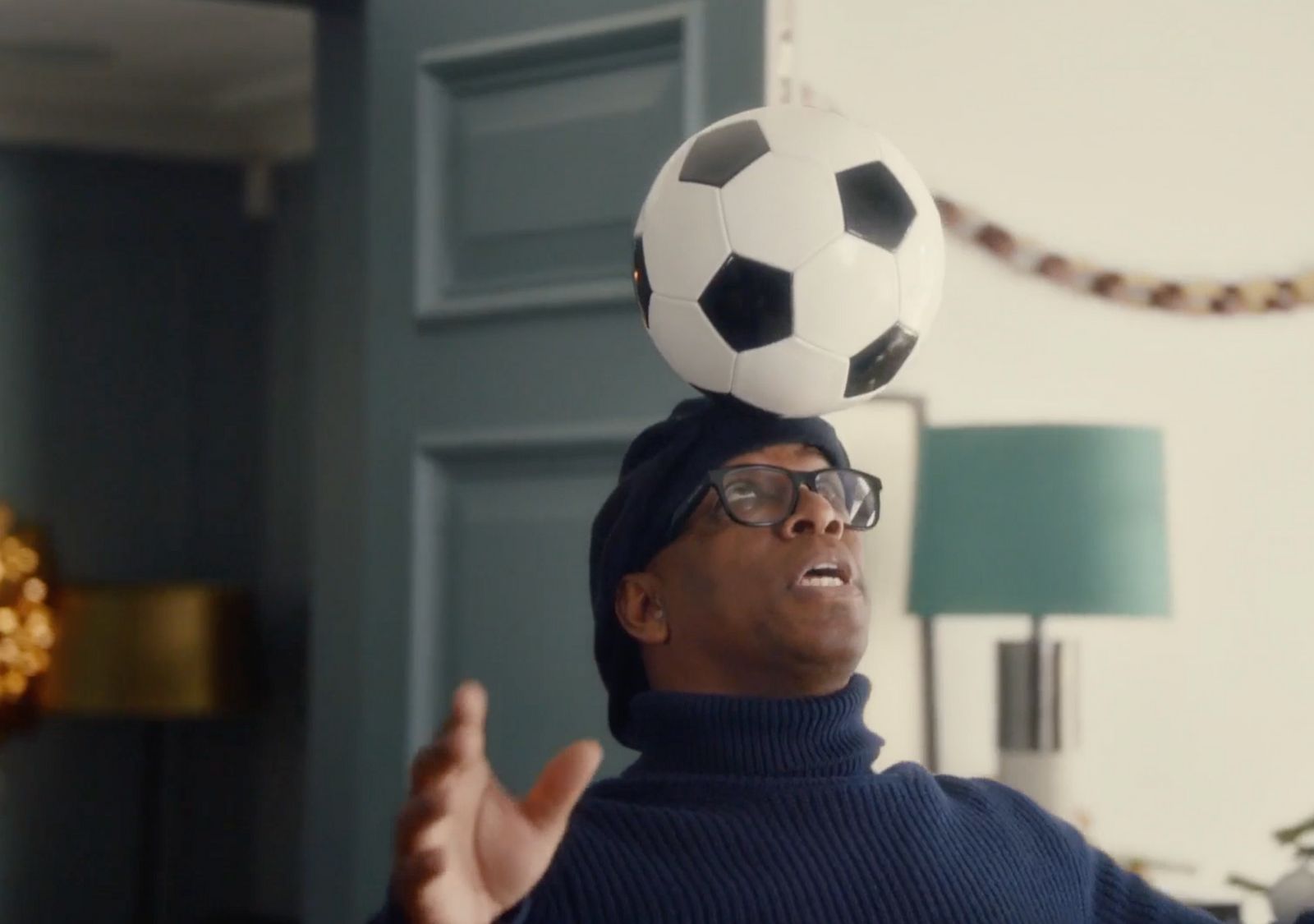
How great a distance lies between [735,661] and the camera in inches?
49.4

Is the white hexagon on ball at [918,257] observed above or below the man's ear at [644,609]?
above

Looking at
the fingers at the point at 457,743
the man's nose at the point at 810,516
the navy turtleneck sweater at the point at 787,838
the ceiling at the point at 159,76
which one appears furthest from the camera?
the ceiling at the point at 159,76

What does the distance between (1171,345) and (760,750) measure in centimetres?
159

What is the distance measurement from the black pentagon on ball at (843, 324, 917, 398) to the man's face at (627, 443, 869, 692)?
6cm

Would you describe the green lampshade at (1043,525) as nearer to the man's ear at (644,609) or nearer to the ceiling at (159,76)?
the man's ear at (644,609)

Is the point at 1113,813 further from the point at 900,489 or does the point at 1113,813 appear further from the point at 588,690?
the point at 588,690

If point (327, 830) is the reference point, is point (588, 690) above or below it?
above

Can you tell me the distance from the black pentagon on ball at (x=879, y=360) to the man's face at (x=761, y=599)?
0.06m

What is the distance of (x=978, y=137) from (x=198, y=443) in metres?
2.44

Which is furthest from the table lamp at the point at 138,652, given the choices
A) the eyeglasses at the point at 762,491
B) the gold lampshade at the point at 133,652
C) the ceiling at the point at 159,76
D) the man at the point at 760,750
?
the eyeglasses at the point at 762,491

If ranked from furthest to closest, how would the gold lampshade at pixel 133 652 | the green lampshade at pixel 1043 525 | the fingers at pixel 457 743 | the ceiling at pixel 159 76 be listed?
the gold lampshade at pixel 133 652 → the ceiling at pixel 159 76 → the green lampshade at pixel 1043 525 → the fingers at pixel 457 743

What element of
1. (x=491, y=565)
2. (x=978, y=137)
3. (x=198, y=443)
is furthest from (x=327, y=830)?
(x=198, y=443)

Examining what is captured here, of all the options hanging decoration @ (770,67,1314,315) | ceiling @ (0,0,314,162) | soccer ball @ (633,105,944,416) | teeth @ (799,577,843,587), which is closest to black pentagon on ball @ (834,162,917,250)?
soccer ball @ (633,105,944,416)

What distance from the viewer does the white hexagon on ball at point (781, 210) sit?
1258 mm
